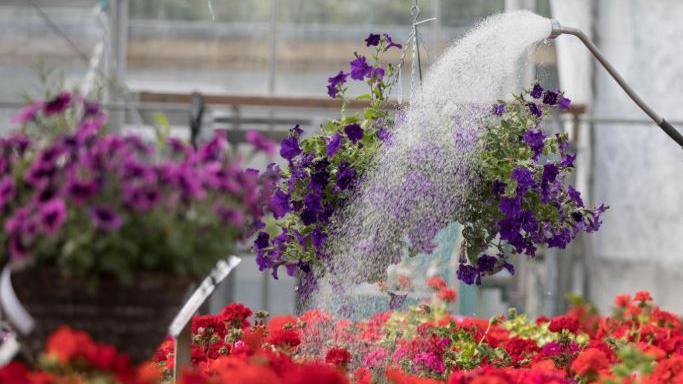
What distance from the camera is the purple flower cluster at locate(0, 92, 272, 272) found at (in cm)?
127

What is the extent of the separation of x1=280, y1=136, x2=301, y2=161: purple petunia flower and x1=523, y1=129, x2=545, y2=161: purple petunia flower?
0.46 meters

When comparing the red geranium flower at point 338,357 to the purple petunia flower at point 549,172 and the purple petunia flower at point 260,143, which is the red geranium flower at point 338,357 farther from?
the purple petunia flower at point 260,143

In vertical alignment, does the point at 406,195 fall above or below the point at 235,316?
above

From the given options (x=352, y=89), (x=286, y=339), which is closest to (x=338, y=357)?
(x=286, y=339)

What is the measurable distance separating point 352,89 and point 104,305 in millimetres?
5259

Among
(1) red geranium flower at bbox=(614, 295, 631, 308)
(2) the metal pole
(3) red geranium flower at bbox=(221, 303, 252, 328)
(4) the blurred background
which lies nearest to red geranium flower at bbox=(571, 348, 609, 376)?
(3) red geranium flower at bbox=(221, 303, 252, 328)

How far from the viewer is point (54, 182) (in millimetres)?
1311

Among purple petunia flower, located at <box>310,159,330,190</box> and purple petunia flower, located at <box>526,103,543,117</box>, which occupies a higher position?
purple petunia flower, located at <box>526,103,543,117</box>

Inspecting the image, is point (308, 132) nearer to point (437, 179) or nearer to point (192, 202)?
point (437, 179)

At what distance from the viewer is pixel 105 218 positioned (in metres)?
1.26

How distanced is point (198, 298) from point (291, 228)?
0.76 m

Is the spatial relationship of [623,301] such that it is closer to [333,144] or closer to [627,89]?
[627,89]

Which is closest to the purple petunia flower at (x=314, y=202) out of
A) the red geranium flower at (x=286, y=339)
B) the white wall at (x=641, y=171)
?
the red geranium flower at (x=286, y=339)

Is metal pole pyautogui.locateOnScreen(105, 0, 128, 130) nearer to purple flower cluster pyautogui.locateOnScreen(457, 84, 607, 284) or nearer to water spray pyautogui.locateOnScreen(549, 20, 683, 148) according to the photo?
purple flower cluster pyautogui.locateOnScreen(457, 84, 607, 284)
